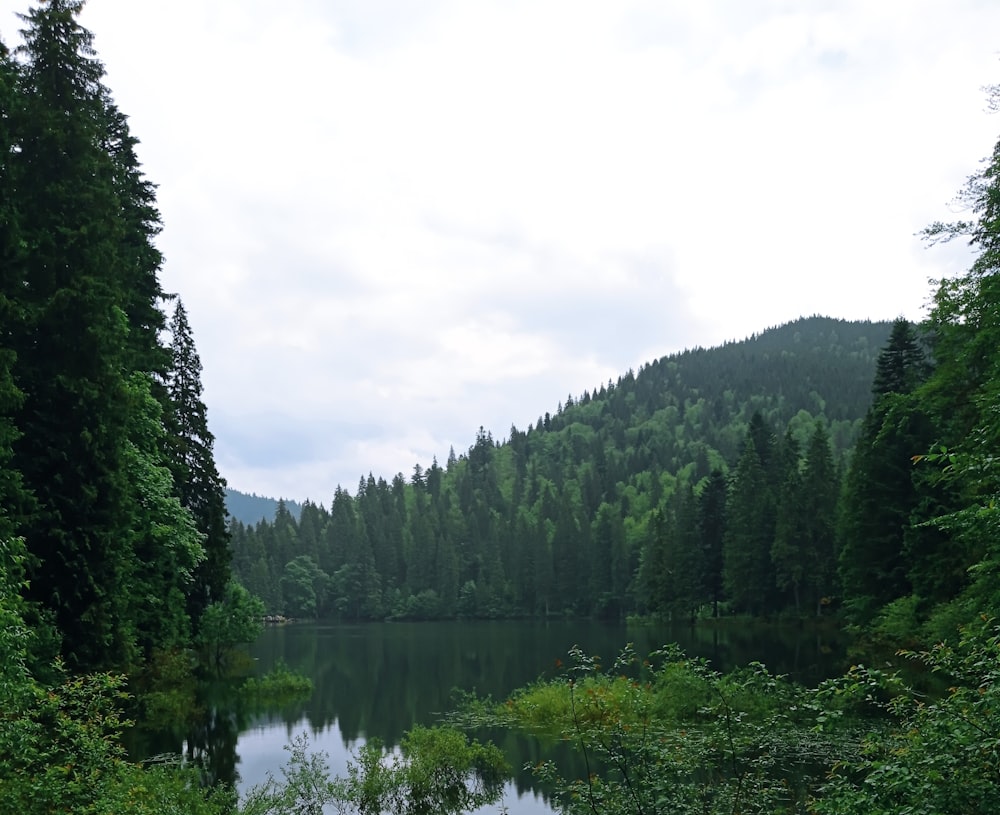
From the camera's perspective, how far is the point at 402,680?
40625mm

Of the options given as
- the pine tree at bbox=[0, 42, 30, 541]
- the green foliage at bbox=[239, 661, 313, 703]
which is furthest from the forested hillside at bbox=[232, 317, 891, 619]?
the pine tree at bbox=[0, 42, 30, 541]

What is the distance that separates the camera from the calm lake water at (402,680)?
Result: 2203 centimetres

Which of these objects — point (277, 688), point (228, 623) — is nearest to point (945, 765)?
point (277, 688)

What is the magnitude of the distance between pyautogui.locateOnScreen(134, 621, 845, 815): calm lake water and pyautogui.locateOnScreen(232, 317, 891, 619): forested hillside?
6639 millimetres

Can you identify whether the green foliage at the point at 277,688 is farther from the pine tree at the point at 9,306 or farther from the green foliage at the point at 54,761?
the green foliage at the point at 54,761

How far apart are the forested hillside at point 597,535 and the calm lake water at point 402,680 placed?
21.8ft

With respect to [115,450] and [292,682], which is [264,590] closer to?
[292,682]

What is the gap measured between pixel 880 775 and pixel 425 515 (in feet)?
503

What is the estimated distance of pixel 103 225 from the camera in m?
19.4

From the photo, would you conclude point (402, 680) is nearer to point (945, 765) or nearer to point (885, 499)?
point (885, 499)

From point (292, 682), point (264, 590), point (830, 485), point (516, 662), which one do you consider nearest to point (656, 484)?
point (264, 590)

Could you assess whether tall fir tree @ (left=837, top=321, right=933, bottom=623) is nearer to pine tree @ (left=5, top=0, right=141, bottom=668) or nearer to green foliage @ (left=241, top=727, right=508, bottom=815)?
green foliage @ (left=241, top=727, right=508, bottom=815)

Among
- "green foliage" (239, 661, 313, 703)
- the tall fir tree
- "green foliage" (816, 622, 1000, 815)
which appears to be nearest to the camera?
"green foliage" (816, 622, 1000, 815)

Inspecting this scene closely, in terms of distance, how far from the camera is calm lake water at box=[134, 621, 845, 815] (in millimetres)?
22031
